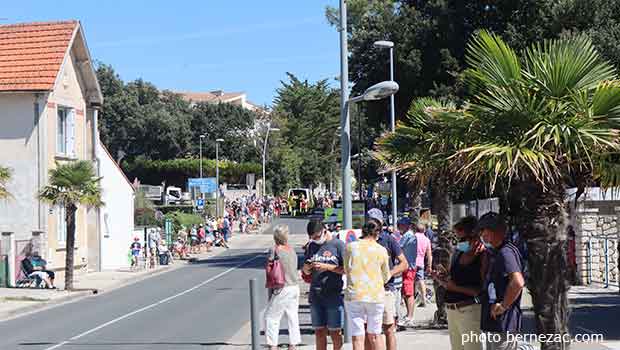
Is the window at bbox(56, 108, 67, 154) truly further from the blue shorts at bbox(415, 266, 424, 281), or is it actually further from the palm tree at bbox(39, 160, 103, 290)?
the blue shorts at bbox(415, 266, 424, 281)

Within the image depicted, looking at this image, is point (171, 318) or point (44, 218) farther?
point (44, 218)

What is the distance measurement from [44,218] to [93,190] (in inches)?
214

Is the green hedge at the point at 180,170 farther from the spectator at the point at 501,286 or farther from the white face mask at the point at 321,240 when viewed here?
the spectator at the point at 501,286

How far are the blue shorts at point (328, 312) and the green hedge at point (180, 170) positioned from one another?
74.2 m

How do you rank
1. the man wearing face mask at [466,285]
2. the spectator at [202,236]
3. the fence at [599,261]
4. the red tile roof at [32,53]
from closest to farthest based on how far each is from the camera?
the man wearing face mask at [466,285] → the fence at [599,261] → the red tile roof at [32,53] → the spectator at [202,236]

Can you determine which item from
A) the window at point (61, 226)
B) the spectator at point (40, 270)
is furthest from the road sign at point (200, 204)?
the spectator at point (40, 270)

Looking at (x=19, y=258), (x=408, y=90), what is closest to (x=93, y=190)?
(x=19, y=258)

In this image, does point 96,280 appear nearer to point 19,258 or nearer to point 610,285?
point 19,258

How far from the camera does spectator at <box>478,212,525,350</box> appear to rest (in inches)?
295

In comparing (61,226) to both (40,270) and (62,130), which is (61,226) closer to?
(62,130)

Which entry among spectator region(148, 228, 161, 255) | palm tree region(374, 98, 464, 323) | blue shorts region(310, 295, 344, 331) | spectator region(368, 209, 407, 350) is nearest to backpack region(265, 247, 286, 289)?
blue shorts region(310, 295, 344, 331)

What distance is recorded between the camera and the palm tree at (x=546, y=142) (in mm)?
8117

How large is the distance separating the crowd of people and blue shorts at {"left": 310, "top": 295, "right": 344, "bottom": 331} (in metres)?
0.01

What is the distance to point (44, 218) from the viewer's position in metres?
31.9
